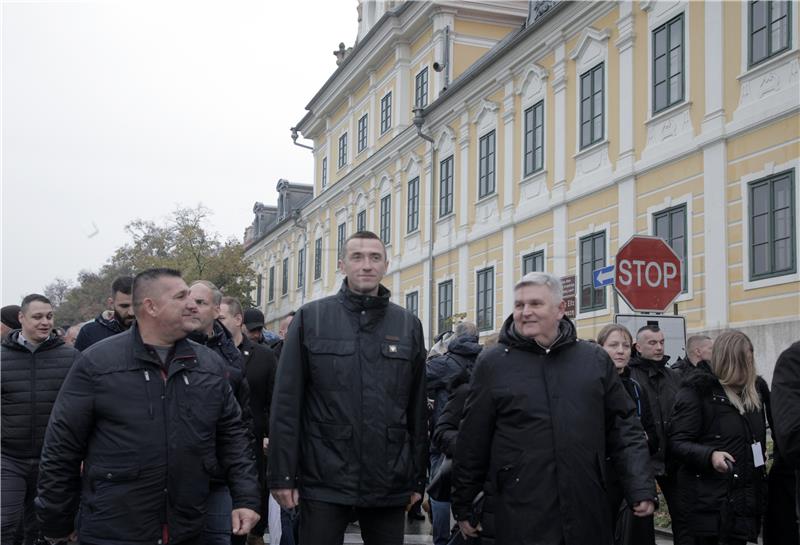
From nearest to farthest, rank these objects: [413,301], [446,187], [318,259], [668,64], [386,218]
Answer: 1. [668,64]
2. [446,187]
3. [413,301]
4. [386,218]
5. [318,259]

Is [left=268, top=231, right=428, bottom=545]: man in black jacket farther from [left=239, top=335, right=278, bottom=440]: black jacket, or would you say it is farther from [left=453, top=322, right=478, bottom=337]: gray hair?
[left=239, top=335, right=278, bottom=440]: black jacket

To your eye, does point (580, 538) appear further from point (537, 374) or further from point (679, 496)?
point (679, 496)

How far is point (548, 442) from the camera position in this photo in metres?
5.33

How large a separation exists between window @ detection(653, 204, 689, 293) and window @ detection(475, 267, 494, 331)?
829 centimetres

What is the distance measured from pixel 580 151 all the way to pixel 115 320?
1686cm

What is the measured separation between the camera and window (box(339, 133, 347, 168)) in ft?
145

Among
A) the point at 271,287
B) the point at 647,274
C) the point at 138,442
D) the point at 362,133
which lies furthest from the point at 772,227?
the point at 271,287

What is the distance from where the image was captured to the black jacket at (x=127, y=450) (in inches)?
197

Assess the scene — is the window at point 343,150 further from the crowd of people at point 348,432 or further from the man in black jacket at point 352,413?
the man in black jacket at point 352,413

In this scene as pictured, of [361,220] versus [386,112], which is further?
[361,220]

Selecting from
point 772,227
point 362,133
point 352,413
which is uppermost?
point 362,133

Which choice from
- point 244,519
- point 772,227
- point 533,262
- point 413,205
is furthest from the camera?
point 413,205

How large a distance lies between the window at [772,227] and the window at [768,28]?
2213 mm

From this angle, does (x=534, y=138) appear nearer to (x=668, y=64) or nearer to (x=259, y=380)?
(x=668, y=64)
